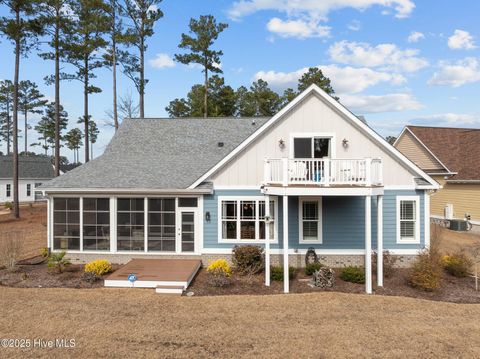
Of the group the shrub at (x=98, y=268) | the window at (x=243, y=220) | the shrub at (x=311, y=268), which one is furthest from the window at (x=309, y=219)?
the shrub at (x=98, y=268)

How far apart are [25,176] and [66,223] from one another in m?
38.2

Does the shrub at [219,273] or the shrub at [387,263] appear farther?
the shrub at [387,263]

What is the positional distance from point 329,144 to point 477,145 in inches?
784

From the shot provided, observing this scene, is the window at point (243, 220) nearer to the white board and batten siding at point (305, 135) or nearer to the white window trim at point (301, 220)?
the white board and batten siding at point (305, 135)

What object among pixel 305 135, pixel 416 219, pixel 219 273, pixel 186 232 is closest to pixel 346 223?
pixel 416 219

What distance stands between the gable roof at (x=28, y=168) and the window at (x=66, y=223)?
1471 inches

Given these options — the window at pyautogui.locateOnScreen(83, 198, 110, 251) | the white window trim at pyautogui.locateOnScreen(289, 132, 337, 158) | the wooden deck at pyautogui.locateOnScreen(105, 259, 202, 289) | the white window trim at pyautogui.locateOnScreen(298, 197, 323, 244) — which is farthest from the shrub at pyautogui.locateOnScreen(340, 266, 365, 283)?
the window at pyautogui.locateOnScreen(83, 198, 110, 251)

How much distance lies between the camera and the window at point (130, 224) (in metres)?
14.7

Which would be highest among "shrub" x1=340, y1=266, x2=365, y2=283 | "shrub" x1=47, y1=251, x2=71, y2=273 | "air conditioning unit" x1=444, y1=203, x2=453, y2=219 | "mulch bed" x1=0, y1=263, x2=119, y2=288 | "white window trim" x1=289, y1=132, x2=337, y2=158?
"white window trim" x1=289, y1=132, x2=337, y2=158

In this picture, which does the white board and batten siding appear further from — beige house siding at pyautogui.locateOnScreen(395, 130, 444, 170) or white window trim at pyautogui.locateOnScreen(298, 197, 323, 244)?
beige house siding at pyautogui.locateOnScreen(395, 130, 444, 170)

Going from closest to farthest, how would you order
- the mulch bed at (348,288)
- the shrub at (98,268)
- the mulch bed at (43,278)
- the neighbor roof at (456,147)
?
the mulch bed at (348,288), the mulch bed at (43,278), the shrub at (98,268), the neighbor roof at (456,147)

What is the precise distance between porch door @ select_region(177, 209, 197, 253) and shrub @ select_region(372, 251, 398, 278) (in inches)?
292

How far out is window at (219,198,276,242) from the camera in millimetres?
14148

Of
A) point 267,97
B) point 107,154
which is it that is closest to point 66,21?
point 107,154
